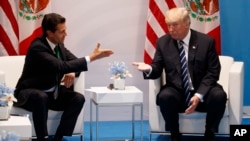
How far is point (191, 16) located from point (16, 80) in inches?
81.3

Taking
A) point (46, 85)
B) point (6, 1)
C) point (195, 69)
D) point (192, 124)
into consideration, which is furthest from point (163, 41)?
point (6, 1)

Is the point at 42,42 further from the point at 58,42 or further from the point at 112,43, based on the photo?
the point at 112,43

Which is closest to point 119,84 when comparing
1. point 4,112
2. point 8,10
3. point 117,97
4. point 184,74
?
point 117,97

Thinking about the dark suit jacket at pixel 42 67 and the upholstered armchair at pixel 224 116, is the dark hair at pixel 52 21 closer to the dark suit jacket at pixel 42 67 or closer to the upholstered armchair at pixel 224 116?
the dark suit jacket at pixel 42 67

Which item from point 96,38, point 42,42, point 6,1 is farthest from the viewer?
point 96,38

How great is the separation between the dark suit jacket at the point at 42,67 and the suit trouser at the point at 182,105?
0.79 m

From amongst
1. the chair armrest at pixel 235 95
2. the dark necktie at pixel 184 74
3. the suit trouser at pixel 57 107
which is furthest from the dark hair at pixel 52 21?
the chair armrest at pixel 235 95

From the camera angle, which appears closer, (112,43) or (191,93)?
(191,93)

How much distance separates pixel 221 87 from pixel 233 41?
1465 millimetres

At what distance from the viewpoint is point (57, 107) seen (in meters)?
5.56

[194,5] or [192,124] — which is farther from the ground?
[194,5]

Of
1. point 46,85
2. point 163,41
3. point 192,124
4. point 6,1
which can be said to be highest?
point 6,1

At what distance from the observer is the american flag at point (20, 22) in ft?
20.9

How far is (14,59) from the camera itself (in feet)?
19.4
